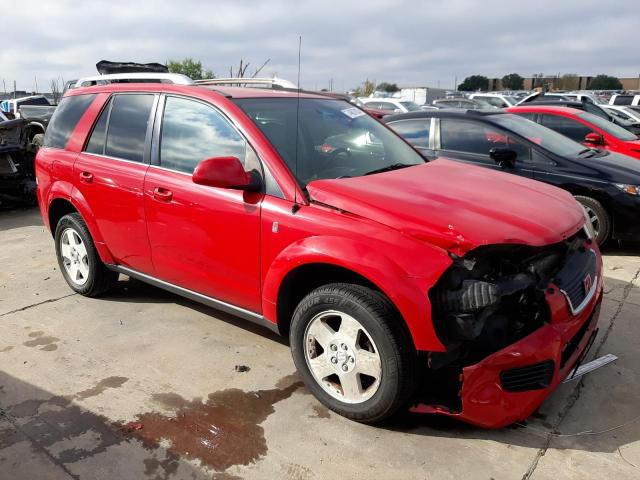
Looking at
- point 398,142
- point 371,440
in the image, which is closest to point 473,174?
point 398,142

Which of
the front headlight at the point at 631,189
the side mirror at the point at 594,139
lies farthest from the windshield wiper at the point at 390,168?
the side mirror at the point at 594,139

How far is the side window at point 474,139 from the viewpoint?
239 inches

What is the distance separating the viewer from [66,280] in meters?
4.82

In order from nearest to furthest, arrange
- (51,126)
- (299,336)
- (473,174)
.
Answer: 1. (299,336)
2. (473,174)
3. (51,126)

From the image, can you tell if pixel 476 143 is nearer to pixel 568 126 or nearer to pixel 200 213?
pixel 568 126

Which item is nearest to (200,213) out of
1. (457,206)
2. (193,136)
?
(193,136)

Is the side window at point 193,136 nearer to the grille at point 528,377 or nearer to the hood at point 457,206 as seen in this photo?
the hood at point 457,206

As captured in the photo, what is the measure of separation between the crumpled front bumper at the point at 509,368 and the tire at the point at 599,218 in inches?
139

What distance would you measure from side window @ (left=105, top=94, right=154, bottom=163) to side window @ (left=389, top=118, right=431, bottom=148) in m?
3.61

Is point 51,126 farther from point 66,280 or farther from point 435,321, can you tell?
point 435,321

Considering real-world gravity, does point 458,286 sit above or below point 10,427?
above

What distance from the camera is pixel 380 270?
2543 mm

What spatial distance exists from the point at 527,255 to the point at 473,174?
102cm

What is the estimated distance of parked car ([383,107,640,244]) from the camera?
5.67 metres
